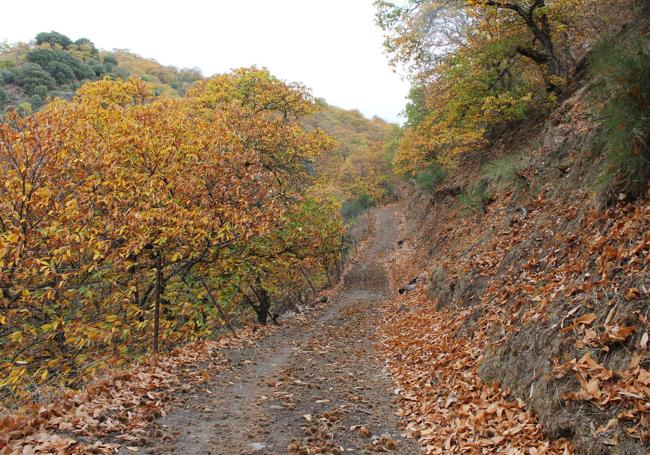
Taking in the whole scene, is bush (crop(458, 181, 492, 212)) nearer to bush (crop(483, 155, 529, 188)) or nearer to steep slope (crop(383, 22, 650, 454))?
bush (crop(483, 155, 529, 188))

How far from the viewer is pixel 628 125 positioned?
210 inches

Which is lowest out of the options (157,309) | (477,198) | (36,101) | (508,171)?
(157,309)

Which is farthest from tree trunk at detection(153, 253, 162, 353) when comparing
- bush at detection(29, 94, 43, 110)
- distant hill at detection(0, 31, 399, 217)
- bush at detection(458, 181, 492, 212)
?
bush at detection(29, 94, 43, 110)

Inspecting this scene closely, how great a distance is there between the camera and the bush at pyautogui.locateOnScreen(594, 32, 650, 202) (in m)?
5.20

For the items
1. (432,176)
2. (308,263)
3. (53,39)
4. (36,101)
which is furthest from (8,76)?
(308,263)

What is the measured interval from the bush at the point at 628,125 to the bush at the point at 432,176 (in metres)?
20.2

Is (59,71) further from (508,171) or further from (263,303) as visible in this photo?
(508,171)

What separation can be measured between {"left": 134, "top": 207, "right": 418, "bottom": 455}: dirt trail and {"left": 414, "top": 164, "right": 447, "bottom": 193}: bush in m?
17.7

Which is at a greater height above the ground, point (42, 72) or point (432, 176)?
point (42, 72)

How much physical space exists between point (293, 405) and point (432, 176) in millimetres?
22941

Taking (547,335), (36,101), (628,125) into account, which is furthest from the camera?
(36,101)

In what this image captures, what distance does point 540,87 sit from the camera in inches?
635

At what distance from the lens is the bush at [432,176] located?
2620cm

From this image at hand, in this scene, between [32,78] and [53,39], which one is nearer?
[32,78]
